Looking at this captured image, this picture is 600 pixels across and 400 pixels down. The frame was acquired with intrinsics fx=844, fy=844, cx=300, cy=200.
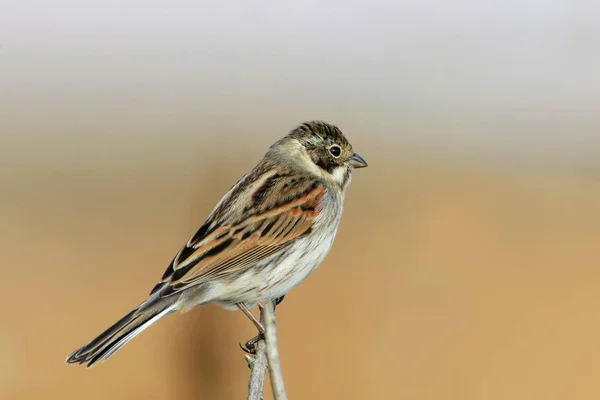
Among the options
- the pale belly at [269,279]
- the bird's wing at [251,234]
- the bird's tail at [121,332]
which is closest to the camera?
the bird's tail at [121,332]

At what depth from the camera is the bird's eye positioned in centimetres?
312

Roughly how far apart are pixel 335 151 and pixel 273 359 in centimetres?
124

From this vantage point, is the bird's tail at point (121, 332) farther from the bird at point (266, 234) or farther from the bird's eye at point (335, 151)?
the bird's eye at point (335, 151)

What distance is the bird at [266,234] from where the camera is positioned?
266 centimetres

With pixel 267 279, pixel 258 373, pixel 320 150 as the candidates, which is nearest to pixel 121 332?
pixel 258 373

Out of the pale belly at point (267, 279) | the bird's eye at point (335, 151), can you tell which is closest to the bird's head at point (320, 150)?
the bird's eye at point (335, 151)

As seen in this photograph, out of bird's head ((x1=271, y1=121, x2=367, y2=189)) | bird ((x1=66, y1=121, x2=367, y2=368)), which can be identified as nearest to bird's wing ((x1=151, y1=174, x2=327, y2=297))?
bird ((x1=66, y1=121, x2=367, y2=368))

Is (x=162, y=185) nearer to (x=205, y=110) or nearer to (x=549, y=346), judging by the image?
(x=205, y=110)

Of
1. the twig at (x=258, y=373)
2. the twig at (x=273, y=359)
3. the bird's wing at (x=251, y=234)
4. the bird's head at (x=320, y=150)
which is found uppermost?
the bird's head at (x=320, y=150)

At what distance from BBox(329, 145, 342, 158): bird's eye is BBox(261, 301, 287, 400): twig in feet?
3.36

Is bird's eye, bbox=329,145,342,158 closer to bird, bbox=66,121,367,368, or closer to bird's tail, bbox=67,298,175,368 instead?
bird, bbox=66,121,367,368

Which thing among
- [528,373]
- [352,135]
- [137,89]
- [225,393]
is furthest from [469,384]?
[137,89]

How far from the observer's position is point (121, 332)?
7.72ft

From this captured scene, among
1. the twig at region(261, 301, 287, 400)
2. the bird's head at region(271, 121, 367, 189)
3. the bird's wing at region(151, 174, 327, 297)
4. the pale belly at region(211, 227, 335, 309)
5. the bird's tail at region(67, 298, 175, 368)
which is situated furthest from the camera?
the bird's head at region(271, 121, 367, 189)
